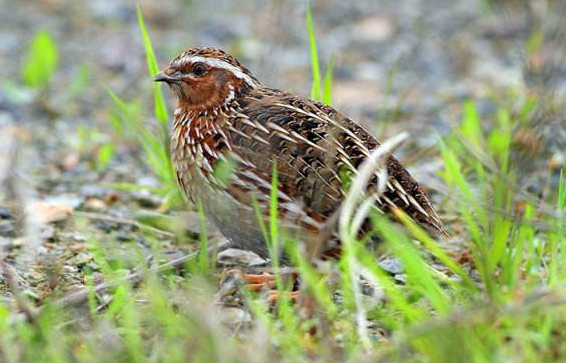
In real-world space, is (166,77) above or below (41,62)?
above

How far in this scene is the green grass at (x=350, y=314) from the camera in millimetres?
3123

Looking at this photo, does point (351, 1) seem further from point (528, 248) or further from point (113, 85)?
point (528, 248)

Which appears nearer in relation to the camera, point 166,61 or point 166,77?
point 166,77

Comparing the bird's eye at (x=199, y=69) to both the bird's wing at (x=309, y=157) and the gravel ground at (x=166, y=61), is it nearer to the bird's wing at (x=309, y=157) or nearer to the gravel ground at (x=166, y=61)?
the bird's wing at (x=309, y=157)

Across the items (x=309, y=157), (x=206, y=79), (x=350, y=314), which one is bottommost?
(x=350, y=314)

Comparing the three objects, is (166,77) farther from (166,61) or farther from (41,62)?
(166,61)

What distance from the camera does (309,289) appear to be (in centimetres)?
345

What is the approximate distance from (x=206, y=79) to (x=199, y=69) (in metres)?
0.07

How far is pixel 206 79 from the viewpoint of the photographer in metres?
4.80

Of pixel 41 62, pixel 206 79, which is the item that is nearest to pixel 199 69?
pixel 206 79

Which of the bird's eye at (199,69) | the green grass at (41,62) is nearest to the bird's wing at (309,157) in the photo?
the bird's eye at (199,69)

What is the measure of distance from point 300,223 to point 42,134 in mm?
3211

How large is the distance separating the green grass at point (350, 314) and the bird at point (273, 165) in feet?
0.31

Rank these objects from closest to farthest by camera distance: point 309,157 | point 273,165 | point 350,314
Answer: point 350,314 → point 273,165 → point 309,157
